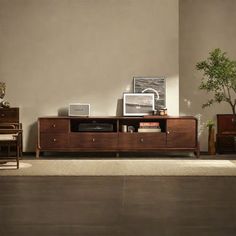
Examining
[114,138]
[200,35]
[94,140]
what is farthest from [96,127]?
[200,35]

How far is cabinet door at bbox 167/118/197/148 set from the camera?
25.5ft

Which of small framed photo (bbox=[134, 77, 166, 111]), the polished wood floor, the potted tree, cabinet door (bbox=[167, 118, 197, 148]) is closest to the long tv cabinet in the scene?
cabinet door (bbox=[167, 118, 197, 148])

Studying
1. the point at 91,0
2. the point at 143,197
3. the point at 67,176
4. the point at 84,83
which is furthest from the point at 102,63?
the point at 143,197

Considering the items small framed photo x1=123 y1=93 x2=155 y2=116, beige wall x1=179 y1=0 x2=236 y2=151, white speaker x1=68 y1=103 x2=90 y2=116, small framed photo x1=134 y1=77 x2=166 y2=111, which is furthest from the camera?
beige wall x1=179 y1=0 x2=236 y2=151

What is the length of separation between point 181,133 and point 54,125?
72.3 inches

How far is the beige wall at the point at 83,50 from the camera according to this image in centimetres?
820

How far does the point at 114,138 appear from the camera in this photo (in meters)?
7.80

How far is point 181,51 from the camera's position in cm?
877

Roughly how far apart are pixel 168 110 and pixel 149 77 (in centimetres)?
58

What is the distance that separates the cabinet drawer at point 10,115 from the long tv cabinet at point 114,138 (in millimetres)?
477

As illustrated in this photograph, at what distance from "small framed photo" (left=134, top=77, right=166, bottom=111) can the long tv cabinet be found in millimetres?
460

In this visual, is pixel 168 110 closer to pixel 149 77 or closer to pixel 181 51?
pixel 149 77

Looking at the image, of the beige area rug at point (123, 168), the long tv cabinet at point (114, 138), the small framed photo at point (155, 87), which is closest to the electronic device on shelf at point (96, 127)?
the long tv cabinet at point (114, 138)

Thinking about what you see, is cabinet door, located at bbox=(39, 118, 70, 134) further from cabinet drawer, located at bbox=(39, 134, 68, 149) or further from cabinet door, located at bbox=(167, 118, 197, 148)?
cabinet door, located at bbox=(167, 118, 197, 148)
